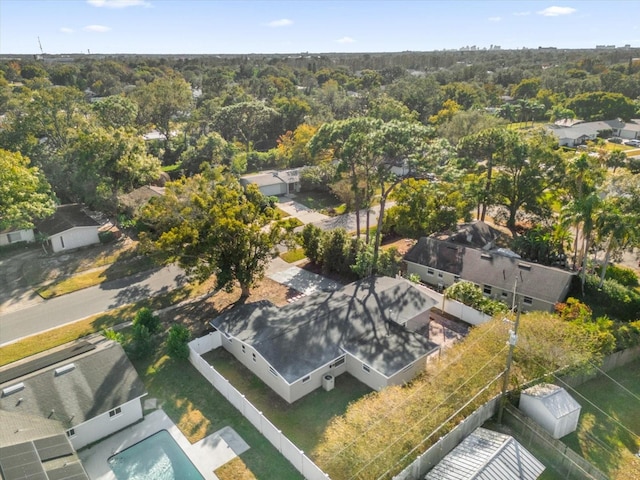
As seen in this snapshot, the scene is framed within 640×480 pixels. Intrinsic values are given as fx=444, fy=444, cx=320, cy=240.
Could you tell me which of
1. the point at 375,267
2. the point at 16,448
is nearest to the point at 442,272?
the point at 375,267

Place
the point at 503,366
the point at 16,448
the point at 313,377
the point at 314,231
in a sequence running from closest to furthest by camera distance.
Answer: the point at 16,448, the point at 503,366, the point at 313,377, the point at 314,231

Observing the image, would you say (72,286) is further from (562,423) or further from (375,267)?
(562,423)

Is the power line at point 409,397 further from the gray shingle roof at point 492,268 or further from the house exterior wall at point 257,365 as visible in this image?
the gray shingle roof at point 492,268

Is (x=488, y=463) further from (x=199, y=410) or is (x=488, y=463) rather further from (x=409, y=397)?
(x=199, y=410)

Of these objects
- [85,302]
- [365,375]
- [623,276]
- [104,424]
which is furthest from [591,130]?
[104,424]

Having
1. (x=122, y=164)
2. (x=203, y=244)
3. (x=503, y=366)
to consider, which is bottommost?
(x=503, y=366)
